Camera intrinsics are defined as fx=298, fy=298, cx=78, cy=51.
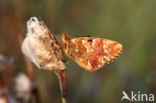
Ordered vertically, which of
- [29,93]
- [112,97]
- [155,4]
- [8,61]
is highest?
[155,4]

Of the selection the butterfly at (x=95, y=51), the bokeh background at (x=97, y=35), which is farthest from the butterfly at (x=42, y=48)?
the bokeh background at (x=97, y=35)

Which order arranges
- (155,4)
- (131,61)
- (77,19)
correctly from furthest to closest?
(77,19) < (155,4) < (131,61)

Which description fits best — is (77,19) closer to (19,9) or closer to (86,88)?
(19,9)

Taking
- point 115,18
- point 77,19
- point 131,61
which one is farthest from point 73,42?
point 77,19

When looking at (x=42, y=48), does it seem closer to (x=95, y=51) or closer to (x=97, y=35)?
(x=95, y=51)

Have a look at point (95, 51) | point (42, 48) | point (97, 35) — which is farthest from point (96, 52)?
point (97, 35)

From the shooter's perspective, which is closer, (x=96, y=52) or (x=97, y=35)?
(x=96, y=52)

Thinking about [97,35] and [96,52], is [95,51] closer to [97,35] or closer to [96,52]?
[96,52]

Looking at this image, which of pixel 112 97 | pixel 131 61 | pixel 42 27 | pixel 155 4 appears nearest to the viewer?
pixel 42 27
